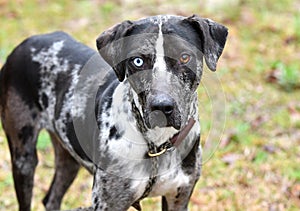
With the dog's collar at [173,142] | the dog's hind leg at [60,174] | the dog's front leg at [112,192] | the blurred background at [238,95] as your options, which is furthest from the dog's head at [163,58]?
the dog's hind leg at [60,174]

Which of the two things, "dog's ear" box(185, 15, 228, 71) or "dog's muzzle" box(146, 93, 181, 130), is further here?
"dog's ear" box(185, 15, 228, 71)

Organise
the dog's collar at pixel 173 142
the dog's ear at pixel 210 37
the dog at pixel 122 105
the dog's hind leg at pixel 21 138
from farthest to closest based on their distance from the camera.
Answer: the dog's hind leg at pixel 21 138
the dog's collar at pixel 173 142
the dog's ear at pixel 210 37
the dog at pixel 122 105

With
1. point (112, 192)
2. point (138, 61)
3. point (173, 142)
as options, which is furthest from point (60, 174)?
point (138, 61)

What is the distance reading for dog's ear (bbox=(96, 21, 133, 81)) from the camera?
3.60 metres

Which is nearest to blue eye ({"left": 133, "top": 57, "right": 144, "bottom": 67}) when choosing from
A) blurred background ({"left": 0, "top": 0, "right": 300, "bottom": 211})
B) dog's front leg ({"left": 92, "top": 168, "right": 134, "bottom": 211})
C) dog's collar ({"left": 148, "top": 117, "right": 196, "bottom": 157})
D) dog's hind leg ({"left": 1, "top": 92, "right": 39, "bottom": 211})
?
dog's collar ({"left": 148, "top": 117, "right": 196, "bottom": 157})

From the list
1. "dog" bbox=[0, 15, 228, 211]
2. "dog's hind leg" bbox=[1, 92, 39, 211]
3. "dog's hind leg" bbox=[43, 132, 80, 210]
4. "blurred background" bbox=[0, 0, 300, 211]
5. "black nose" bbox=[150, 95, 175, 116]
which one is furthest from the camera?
"blurred background" bbox=[0, 0, 300, 211]

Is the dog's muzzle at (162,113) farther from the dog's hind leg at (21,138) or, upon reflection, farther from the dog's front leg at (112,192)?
the dog's hind leg at (21,138)

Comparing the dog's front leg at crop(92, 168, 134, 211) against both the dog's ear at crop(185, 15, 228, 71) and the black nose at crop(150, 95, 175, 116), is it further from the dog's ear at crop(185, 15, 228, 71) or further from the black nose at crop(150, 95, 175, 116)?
the dog's ear at crop(185, 15, 228, 71)

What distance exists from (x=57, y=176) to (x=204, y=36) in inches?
79.8

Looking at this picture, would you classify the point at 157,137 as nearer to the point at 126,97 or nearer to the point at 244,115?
the point at 126,97

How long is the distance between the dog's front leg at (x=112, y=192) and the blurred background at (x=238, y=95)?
102cm

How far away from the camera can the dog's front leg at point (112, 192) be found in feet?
12.4

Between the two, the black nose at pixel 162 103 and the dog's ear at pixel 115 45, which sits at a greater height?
the dog's ear at pixel 115 45

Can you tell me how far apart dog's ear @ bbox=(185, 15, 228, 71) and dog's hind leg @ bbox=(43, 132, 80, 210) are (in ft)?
5.93
